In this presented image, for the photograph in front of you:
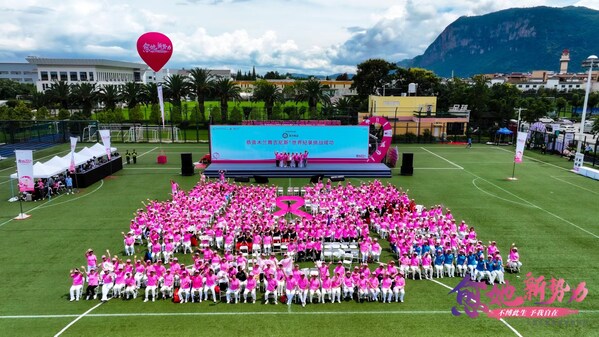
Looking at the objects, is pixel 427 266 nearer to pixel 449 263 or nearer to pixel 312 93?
pixel 449 263

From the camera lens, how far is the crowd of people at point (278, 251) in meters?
13.8

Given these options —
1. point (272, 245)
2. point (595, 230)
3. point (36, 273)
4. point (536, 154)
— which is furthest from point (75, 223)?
point (536, 154)

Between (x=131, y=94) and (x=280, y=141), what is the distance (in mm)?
40069

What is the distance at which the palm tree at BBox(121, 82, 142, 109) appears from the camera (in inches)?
2539

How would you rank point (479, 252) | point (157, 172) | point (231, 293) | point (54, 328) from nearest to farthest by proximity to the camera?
1. point (54, 328)
2. point (231, 293)
3. point (479, 252)
4. point (157, 172)

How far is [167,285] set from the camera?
13.9m

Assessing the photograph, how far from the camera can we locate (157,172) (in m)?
34.8

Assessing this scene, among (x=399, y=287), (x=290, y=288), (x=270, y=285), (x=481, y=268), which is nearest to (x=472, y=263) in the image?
(x=481, y=268)

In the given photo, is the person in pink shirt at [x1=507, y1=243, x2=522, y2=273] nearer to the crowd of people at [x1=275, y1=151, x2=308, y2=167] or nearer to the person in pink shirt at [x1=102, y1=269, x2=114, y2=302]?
the person in pink shirt at [x1=102, y1=269, x2=114, y2=302]

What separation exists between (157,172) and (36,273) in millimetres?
19555

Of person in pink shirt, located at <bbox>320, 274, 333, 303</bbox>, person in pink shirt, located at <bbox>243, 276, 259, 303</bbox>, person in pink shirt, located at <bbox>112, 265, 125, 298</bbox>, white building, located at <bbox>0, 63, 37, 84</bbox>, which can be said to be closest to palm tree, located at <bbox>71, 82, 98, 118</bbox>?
person in pink shirt, located at <bbox>112, 265, 125, 298</bbox>

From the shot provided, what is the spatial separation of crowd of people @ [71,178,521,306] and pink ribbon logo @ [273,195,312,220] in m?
0.60

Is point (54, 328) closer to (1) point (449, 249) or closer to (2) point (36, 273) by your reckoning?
(2) point (36, 273)

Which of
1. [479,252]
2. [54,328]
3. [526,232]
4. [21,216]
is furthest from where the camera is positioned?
[21,216]
